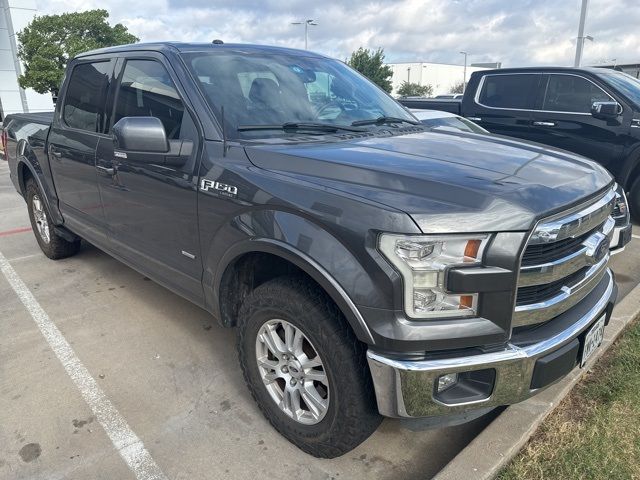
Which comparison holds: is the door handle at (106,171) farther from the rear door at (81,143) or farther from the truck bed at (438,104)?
the truck bed at (438,104)

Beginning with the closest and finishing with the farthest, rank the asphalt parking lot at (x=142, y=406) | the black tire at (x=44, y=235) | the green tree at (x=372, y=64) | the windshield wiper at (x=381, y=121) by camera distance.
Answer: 1. the asphalt parking lot at (x=142, y=406)
2. the windshield wiper at (x=381, y=121)
3. the black tire at (x=44, y=235)
4. the green tree at (x=372, y=64)

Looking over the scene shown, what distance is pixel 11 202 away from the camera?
847cm

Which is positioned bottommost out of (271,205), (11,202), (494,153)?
(11,202)

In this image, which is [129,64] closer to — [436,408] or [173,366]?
[173,366]

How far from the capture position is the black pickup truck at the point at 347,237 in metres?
1.81

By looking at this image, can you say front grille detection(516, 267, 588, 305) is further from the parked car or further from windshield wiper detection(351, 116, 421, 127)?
the parked car

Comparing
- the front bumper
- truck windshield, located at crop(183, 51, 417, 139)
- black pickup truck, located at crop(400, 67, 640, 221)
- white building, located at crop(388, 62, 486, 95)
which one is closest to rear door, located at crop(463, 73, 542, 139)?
black pickup truck, located at crop(400, 67, 640, 221)

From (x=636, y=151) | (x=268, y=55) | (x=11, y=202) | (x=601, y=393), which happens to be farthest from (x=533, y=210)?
(x=11, y=202)

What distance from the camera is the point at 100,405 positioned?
282cm

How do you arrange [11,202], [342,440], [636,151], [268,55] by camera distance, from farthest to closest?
[11,202]
[636,151]
[268,55]
[342,440]

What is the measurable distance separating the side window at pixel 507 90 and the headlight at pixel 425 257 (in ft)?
19.0

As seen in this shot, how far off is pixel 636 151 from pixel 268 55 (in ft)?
15.9

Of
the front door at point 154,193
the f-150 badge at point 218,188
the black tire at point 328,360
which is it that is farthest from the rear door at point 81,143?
the black tire at point 328,360

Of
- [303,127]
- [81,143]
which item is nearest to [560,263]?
[303,127]
